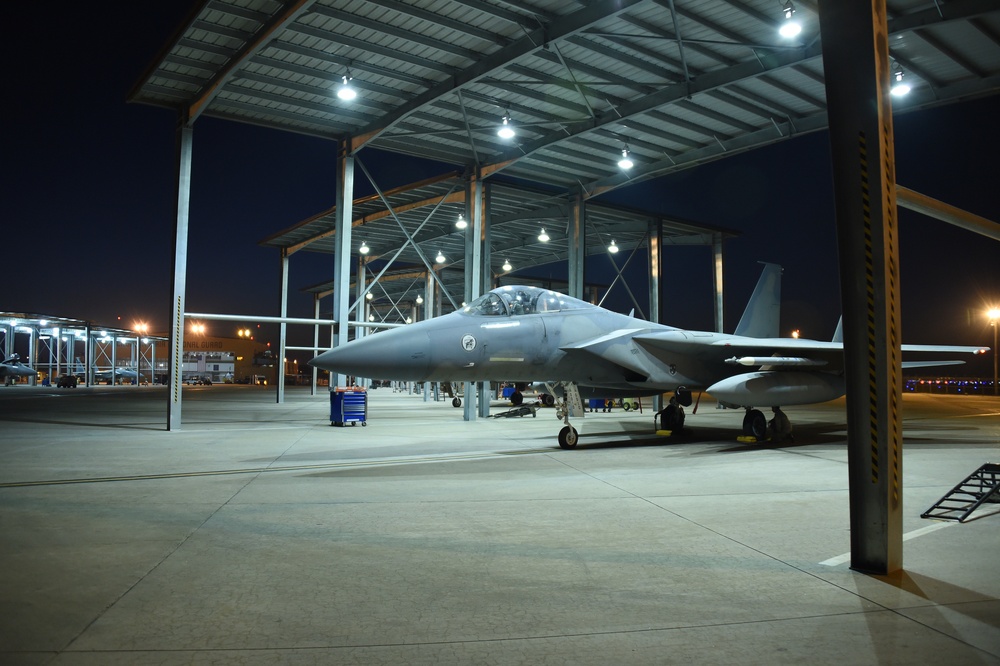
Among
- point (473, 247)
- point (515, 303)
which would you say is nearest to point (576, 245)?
point (473, 247)

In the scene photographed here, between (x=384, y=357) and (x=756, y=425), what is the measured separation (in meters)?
7.53

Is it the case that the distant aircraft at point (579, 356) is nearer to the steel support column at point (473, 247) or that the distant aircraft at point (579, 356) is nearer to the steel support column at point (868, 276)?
the steel support column at point (868, 276)

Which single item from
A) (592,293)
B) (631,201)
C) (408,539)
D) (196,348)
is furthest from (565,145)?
(196,348)

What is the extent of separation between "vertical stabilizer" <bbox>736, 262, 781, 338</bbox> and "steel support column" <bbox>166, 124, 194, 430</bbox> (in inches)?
513

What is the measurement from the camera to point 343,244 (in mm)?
15883

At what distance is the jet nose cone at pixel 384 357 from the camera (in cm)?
857

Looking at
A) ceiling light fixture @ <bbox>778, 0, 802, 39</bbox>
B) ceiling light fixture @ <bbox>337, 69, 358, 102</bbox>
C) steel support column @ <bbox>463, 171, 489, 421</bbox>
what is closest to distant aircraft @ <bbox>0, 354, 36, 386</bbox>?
steel support column @ <bbox>463, 171, 489, 421</bbox>

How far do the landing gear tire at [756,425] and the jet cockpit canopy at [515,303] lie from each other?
14.6 ft

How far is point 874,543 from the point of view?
152 inches

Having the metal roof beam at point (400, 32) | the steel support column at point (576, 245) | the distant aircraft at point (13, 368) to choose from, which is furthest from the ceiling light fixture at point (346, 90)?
the distant aircraft at point (13, 368)

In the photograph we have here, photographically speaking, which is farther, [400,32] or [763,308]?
[763,308]

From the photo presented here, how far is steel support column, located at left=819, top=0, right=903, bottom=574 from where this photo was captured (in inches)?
151

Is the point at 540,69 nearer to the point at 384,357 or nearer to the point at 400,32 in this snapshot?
the point at 400,32

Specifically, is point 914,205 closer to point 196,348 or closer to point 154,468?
point 154,468
